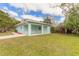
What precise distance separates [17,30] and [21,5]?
33 cm

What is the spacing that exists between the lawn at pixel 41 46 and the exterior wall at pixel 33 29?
0.06 m

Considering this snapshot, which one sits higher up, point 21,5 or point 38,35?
point 21,5

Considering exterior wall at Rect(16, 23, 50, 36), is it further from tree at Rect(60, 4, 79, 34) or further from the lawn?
tree at Rect(60, 4, 79, 34)

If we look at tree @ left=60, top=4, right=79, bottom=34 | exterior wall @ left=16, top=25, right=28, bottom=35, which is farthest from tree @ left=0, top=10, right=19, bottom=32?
tree @ left=60, top=4, right=79, bottom=34

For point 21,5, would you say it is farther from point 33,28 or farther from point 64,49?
point 64,49

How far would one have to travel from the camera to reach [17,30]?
11.8 feet

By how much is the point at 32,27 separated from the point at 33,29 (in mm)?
30

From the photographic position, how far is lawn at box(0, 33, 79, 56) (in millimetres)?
3535

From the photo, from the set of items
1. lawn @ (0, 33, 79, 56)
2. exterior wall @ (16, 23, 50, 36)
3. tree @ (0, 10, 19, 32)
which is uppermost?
tree @ (0, 10, 19, 32)

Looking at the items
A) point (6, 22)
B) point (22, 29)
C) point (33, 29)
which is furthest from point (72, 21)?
point (6, 22)

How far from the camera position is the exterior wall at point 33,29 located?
11.7ft

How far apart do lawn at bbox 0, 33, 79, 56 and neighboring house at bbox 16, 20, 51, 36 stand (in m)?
0.07

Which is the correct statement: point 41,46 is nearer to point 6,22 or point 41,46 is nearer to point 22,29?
point 22,29

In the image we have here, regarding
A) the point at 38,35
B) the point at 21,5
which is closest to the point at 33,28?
the point at 38,35
